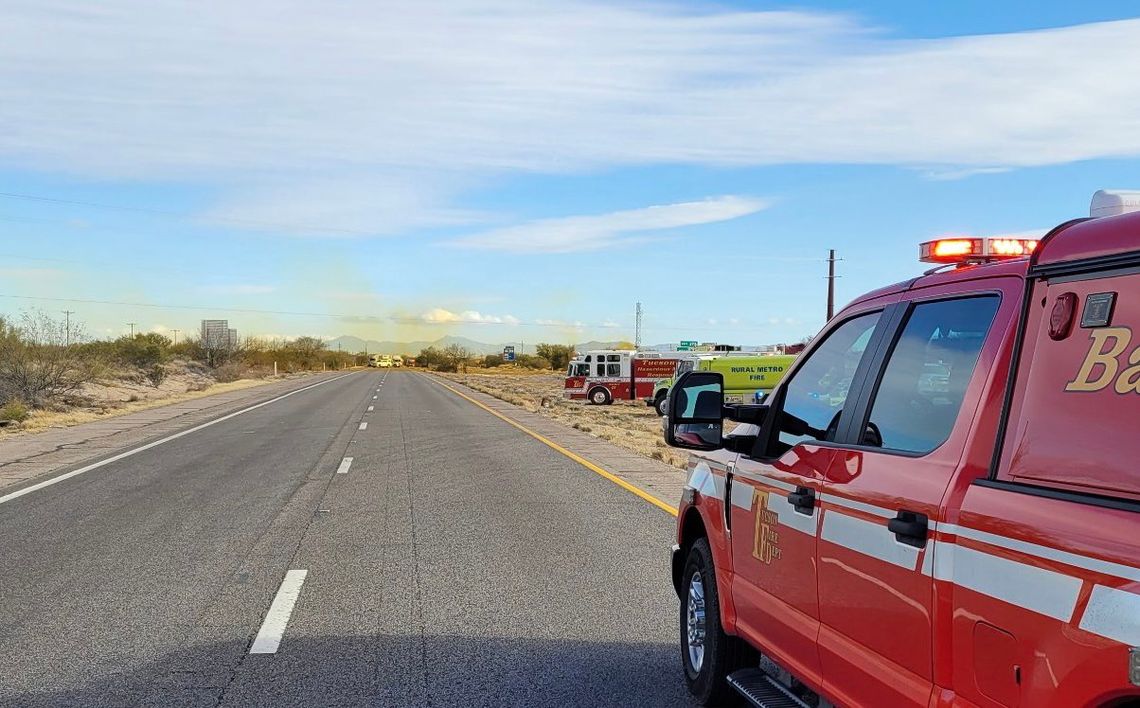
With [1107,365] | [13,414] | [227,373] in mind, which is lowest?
[13,414]

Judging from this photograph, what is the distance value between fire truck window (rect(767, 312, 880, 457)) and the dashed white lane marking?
3.47 meters

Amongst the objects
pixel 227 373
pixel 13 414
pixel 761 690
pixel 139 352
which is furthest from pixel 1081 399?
pixel 227 373

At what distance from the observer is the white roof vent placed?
324 centimetres

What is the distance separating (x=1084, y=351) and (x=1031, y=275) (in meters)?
0.38

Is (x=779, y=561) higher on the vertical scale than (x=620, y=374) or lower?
lower

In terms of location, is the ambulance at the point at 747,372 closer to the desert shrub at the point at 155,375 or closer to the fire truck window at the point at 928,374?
the desert shrub at the point at 155,375

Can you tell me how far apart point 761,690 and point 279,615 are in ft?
12.3

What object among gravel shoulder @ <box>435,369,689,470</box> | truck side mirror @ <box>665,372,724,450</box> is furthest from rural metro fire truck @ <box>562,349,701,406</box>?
truck side mirror @ <box>665,372,724,450</box>

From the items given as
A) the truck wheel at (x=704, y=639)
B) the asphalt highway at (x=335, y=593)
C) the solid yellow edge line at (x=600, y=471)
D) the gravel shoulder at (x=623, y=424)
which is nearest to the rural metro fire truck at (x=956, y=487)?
the truck wheel at (x=704, y=639)

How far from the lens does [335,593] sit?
762 cm

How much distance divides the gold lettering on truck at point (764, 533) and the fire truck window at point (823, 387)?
0.21 metres

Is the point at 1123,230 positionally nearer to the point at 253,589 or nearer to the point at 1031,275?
the point at 1031,275

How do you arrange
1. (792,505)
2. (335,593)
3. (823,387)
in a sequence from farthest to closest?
(335,593), (823,387), (792,505)

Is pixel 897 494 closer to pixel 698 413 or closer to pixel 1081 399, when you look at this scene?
pixel 1081 399
